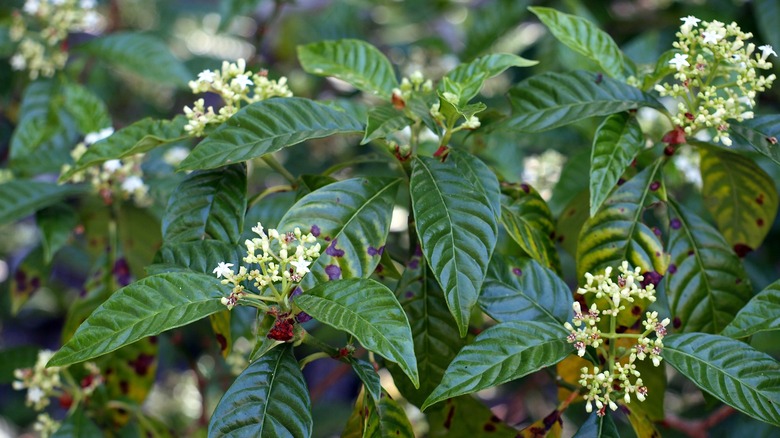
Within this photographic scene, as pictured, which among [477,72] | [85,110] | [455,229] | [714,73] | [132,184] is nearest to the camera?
[455,229]

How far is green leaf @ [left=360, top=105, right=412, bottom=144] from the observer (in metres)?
1.15

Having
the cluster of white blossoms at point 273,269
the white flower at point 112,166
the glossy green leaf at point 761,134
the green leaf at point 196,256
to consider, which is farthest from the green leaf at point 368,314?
the white flower at point 112,166

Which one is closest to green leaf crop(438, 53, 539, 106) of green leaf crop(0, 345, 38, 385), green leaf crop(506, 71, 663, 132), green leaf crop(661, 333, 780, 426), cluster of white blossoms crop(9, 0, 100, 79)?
green leaf crop(506, 71, 663, 132)

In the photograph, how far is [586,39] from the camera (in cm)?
140

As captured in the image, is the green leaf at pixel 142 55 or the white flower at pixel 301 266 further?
the green leaf at pixel 142 55

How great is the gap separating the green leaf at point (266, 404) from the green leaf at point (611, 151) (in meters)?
0.49

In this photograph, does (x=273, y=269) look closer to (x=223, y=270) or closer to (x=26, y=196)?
(x=223, y=270)

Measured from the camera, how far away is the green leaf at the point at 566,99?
1295 millimetres

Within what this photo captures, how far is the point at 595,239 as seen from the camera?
1.29 meters

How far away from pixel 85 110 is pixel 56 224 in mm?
318

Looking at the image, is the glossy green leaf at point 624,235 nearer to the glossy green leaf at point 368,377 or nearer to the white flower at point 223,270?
the glossy green leaf at point 368,377

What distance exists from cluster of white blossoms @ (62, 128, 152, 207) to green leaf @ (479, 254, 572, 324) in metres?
0.88

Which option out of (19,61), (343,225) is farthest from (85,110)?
(343,225)

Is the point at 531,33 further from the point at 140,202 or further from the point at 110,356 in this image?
the point at 110,356
